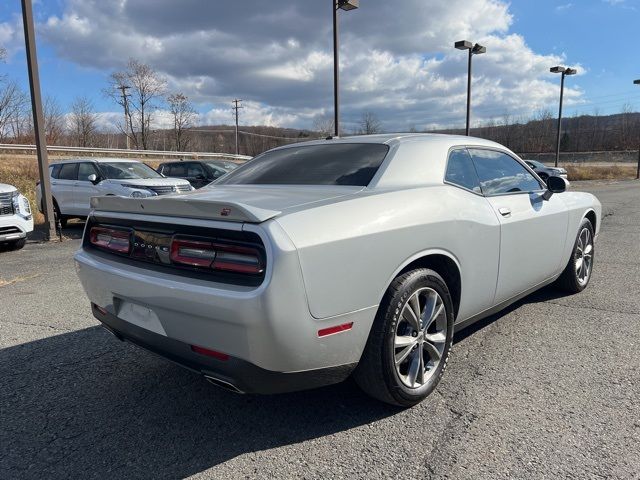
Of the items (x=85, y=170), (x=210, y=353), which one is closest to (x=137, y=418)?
(x=210, y=353)

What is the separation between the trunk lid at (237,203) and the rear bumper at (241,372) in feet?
2.14

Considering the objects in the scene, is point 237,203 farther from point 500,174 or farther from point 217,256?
point 500,174

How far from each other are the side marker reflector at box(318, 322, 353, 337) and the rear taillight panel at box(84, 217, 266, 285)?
0.39 metres

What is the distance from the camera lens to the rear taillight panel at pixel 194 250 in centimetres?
216

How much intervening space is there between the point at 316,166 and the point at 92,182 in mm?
8878

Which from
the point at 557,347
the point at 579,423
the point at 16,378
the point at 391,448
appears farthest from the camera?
the point at 557,347

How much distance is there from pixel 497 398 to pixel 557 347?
1040 millimetres

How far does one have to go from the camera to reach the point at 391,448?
7.82ft

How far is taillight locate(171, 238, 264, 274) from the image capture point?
2154mm

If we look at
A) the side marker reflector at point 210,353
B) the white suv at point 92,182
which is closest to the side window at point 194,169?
the white suv at point 92,182

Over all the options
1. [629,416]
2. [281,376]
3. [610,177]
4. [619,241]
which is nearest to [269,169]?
[281,376]

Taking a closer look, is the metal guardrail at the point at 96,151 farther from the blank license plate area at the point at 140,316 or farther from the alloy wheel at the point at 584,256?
the alloy wheel at the point at 584,256

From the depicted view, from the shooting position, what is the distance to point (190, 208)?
242 cm

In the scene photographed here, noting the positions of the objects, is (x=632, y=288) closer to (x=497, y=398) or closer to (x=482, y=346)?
(x=482, y=346)
